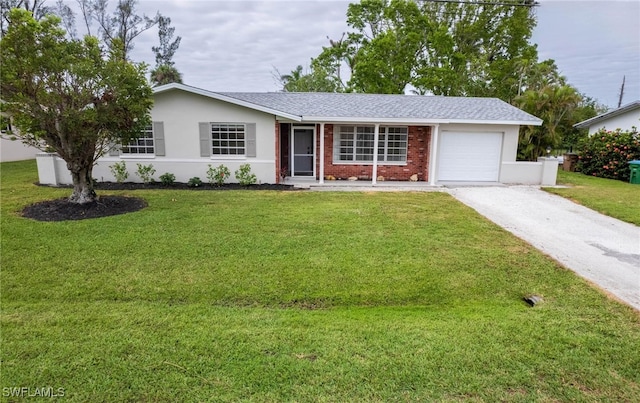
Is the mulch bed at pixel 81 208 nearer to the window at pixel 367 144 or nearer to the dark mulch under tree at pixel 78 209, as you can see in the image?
the dark mulch under tree at pixel 78 209

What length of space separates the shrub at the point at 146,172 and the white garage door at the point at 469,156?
11.0m

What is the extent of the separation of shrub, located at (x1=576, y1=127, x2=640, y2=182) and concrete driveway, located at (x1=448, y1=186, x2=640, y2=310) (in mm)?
7576

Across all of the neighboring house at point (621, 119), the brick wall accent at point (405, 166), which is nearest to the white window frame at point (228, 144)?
the brick wall accent at point (405, 166)

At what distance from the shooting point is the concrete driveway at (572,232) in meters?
5.92

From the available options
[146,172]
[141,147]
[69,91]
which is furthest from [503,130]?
[69,91]

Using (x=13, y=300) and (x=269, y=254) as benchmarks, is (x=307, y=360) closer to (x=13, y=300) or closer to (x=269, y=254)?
(x=269, y=254)

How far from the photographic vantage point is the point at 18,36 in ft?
26.6

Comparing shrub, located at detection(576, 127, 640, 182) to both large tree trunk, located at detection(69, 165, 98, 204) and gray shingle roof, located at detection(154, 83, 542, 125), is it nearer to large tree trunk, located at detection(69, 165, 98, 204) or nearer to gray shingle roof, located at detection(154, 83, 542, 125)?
gray shingle roof, located at detection(154, 83, 542, 125)

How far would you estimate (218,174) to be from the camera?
13.8 metres

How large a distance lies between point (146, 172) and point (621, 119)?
23.4m

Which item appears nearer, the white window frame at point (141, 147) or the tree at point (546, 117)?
the white window frame at point (141, 147)

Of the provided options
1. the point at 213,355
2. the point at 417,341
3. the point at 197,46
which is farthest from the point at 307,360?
the point at 197,46

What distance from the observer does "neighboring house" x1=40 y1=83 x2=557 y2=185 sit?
13.6 meters

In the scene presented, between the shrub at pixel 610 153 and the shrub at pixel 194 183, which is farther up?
the shrub at pixel 610 153
